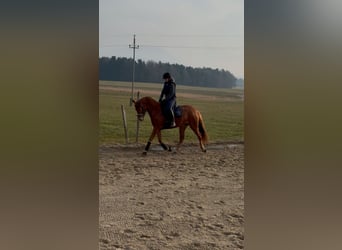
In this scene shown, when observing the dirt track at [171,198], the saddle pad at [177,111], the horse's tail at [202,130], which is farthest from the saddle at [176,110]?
the dirt track at [171,198]

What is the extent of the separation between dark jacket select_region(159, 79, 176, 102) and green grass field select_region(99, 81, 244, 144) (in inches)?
15.9

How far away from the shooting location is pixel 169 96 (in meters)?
4.87

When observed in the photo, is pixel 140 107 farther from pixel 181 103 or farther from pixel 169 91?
pixel 181 103

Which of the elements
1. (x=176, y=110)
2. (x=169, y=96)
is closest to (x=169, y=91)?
(x=169, y=96)

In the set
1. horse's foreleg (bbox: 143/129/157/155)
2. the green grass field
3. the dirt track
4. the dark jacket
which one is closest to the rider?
the dark jacket

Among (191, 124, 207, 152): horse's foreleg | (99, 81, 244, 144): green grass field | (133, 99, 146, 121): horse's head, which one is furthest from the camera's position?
(99, 81, 244, 144): green grass field

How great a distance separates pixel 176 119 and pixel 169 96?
42 cm

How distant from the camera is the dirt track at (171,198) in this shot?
2363mm

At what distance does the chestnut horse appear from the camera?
493cm

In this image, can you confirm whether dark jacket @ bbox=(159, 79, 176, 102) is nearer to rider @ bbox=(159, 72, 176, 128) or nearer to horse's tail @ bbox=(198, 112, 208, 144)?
rider @ bbox=(159, 72, 176, 128)

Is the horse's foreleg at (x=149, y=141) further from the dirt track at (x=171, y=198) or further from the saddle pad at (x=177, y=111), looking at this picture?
the saddle pad at (x=177, y=111)
